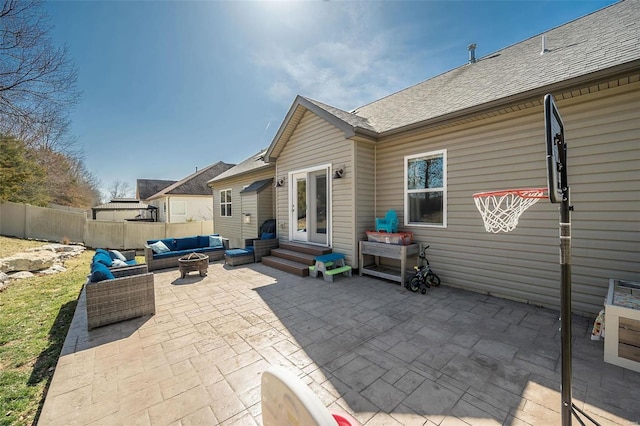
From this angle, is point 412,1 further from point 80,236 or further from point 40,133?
point 80,236

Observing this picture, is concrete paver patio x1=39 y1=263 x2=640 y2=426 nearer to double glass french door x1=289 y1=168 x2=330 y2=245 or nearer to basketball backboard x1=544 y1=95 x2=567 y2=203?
basketball backboard x1=544 y1=95 x2=567 y2=203

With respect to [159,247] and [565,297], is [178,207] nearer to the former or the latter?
[159,247]

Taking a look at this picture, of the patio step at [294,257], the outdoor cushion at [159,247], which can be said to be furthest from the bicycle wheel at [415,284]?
the outdoor cushion at [159,247]

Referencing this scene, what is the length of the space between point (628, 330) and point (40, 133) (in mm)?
13680

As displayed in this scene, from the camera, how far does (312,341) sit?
3.28 m

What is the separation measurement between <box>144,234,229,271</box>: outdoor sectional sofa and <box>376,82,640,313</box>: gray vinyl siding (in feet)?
21.9

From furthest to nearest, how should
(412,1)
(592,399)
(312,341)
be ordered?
(412,1), (312,341), (592,399)

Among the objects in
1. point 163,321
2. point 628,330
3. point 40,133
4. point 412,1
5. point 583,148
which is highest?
point 412,1

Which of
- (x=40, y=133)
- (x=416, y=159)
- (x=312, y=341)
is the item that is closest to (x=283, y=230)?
(x=416, y=159)

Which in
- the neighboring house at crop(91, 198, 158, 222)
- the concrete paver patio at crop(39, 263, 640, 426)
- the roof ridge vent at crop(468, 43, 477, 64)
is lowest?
the concrete paver patio at crop(39, 263, 640, 426)

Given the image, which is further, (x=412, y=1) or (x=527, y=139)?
(x=412, y=1)

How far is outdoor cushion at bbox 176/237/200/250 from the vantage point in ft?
27.8

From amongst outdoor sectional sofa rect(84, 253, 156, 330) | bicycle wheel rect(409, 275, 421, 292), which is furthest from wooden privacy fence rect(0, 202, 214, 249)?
bicycle wheel rect(409, 275, 421, 292)

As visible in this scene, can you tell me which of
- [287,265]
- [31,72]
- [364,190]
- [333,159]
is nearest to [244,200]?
[287,265]
